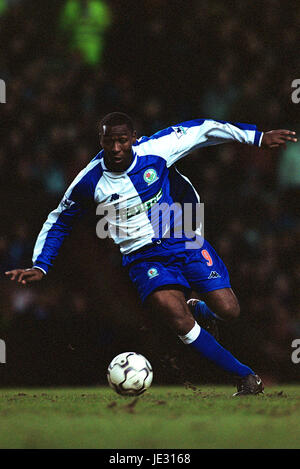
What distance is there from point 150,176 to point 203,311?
3.29 feet

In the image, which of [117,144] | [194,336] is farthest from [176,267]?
[117,144]

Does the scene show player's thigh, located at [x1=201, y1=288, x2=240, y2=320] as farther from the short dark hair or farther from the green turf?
the short dark hair

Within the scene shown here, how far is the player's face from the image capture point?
13.9 ft

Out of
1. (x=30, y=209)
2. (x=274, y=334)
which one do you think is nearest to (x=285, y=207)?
(x=274, y=334)

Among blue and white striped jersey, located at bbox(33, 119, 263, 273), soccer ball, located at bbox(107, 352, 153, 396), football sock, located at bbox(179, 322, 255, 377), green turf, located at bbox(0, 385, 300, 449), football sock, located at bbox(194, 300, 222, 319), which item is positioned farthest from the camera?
football sock, located at bbox(194, 300, 222, 319)

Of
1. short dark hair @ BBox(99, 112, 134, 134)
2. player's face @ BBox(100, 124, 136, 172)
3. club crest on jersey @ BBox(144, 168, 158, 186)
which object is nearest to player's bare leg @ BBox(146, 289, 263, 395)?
club crest on jersey @ BBox(144, 168, 158, 186)

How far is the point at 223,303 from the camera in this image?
174 inches

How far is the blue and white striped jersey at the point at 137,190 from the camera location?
4371 millimetres

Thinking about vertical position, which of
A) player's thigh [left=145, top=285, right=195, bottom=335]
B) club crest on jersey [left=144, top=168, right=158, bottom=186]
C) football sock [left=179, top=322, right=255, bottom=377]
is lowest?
football sock [left=179, top=322, right=255, bottom=377]

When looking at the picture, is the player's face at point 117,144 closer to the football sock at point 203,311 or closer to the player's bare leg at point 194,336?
the player's bare leg at point 194,336

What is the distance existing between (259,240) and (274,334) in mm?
893

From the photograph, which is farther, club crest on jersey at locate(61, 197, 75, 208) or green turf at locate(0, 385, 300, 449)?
club crest on jersey at locate(61, 197, 75, 208)

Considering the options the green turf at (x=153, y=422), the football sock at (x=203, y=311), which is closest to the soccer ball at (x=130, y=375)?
the green turf at (x=153, y=422)

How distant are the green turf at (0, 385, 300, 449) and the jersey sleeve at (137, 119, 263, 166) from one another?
152 centimetres
